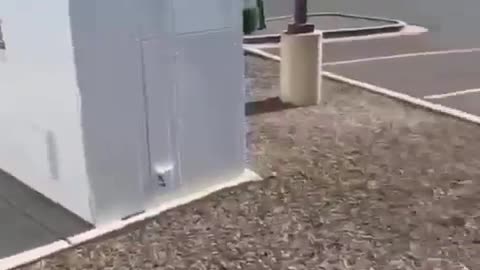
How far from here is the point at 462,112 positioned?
91.7 inches

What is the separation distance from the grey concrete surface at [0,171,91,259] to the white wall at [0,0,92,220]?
26 mm

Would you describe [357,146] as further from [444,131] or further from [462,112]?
[462,112]

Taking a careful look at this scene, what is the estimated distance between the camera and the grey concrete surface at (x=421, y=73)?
8.98 feet

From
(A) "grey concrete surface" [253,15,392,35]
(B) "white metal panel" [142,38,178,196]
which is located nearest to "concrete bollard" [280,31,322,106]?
(B) "white metal panel" [142,38,178,196]

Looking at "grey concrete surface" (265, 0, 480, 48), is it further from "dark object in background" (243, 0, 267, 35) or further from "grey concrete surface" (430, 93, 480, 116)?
"grey concrete surface" (430, 93, 480, 116)

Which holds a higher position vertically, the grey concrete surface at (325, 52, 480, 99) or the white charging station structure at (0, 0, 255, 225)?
the white charging station structure at (0, 0, 255, 225)

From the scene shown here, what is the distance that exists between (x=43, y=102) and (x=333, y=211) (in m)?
0.72

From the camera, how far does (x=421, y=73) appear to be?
3010 mm

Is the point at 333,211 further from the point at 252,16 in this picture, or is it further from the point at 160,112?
the point at 252,16

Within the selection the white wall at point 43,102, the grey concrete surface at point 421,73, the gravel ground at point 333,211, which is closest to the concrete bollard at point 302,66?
the gravel ground at point 333,211

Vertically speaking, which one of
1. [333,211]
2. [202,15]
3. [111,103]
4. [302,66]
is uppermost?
[202,15]

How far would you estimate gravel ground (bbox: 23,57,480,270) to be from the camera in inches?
53.4

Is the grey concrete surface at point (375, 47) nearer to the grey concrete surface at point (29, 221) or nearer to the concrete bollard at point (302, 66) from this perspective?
the concrete bollard at point (302, 66)

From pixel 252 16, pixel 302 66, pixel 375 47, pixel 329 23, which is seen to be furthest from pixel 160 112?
pixel 329 23
